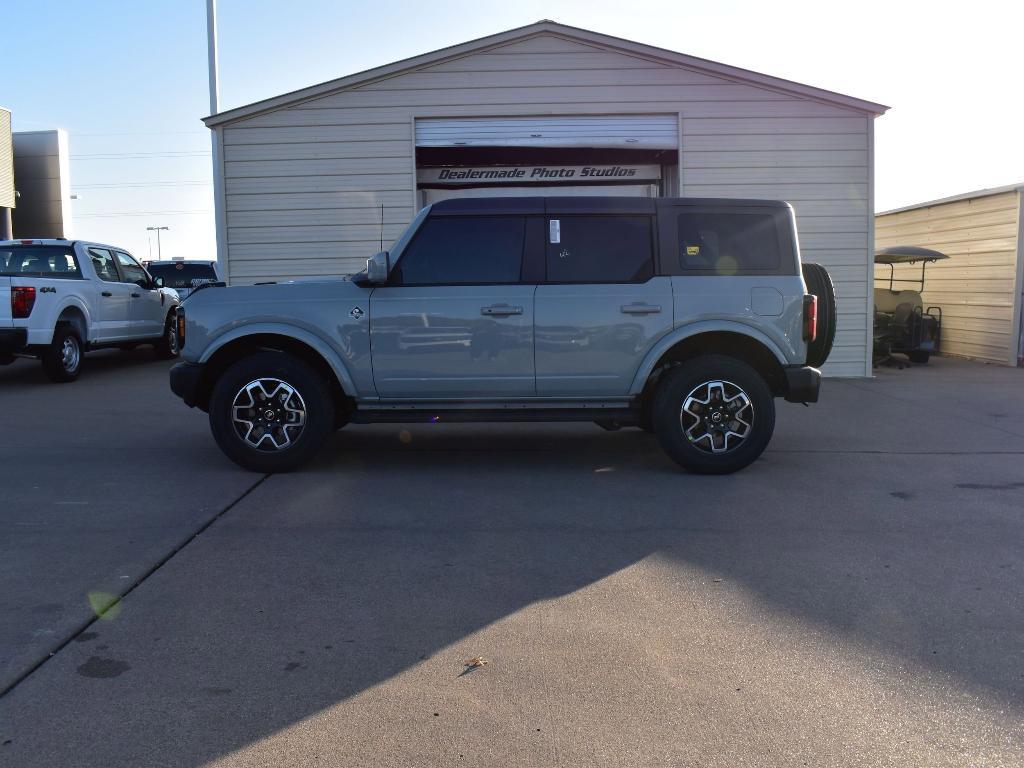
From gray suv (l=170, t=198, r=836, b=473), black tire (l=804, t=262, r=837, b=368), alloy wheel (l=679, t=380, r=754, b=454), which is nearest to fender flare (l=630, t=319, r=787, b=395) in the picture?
gray suv (l=170, t=198, r=836, b=473)

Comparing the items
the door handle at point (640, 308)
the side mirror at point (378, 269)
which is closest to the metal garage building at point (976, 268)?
the door handle at point (640, 308)

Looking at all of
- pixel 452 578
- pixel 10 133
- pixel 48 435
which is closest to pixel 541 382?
pixel 452 578

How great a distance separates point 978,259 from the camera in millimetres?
16062

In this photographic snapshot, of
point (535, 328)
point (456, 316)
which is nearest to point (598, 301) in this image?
point (535, 328)

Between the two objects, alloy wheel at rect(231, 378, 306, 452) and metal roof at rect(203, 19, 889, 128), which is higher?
metal roof at rect(203, 19, 889, 128)

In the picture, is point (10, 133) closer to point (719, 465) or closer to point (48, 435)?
point (48, 435)

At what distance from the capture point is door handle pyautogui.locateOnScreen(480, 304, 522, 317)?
21.8ft

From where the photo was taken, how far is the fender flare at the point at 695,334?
21.9ft

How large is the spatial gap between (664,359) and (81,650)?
176 inches

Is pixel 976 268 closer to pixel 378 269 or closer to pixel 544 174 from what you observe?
pixel 544 174

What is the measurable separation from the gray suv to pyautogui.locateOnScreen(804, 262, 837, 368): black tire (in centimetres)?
34

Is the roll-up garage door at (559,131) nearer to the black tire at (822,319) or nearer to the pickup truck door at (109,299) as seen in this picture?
the pickup truck door at (109,299)

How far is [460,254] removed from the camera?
6.79 m

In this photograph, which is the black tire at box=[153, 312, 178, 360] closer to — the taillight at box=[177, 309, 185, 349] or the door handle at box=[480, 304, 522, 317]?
the taillight at box=[177, 309, 185, 349]
